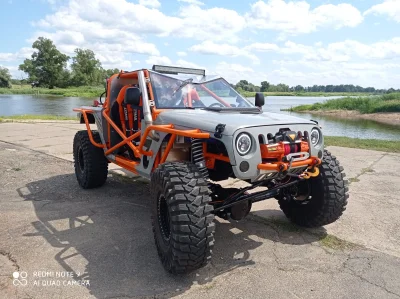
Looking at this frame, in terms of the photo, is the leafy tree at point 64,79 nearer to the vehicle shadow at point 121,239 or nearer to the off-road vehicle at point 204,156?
the vehicle shadow at point 121,239

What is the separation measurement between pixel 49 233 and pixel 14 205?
131 centimetres

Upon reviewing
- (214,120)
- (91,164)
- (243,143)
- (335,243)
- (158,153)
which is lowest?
(335,243)

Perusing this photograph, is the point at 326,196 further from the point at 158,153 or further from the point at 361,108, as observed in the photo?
the point at 361,108

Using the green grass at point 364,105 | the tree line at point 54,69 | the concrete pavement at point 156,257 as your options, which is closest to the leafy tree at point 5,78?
the tree line at point 54,69

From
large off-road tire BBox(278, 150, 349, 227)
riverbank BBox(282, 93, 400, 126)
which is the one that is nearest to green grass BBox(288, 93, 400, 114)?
riverbank BBox(282, 93, 400, 126)

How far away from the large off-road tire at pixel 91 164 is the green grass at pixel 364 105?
111 ft

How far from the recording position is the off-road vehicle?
323cm

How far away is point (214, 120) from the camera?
3615 mm

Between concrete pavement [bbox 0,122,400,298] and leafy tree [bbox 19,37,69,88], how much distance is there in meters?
82.3

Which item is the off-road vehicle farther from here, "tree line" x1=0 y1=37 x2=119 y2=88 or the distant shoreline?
"tree line" x1=0 y1=37 x2=119 y2=88

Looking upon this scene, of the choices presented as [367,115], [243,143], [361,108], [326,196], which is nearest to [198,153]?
[243,143]

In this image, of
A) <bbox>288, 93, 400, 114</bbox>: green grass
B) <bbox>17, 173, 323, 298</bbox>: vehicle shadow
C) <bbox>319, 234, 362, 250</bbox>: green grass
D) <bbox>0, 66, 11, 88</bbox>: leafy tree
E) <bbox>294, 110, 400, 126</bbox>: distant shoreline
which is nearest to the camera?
<bbox>17, 173, 323, 298</bbox>: vehicle shadow

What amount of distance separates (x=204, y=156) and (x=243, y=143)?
0.61m

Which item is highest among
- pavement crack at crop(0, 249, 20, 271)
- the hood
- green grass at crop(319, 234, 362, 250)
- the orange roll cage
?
the hood
